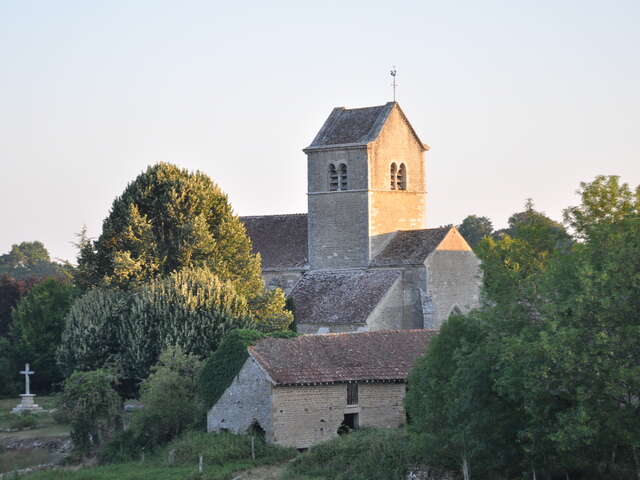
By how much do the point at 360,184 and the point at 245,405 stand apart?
17.9m

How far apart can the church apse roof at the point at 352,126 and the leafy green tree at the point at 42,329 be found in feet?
46.1

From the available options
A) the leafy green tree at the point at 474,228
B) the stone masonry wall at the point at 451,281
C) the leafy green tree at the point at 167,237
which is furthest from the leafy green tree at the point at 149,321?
the leafy green tree at the point at 474,228

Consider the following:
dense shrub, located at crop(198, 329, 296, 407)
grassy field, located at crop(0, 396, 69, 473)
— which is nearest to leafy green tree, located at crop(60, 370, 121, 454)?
grassy field, located at crop(0, 396, 69, 473)

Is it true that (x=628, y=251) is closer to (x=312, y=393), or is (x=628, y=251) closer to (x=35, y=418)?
(x=312, y=393)

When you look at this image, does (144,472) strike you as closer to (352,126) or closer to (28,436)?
(28,436)

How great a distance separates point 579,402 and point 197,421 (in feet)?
54.0

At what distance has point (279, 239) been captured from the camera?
5484cm

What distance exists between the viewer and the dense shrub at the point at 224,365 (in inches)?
1457

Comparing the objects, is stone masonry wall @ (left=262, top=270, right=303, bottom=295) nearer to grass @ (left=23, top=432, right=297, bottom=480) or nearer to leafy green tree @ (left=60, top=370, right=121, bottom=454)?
leafy green tree @ (left=60, top=370, right=121, bottom=454)

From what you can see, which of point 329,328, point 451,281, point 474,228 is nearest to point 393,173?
point 451,281

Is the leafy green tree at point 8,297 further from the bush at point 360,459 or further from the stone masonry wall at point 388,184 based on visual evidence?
the bush at point 360,459

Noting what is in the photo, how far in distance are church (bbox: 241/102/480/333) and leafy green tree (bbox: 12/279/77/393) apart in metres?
10.9

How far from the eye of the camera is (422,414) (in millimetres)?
30094

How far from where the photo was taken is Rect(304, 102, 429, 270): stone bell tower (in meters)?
51.8
